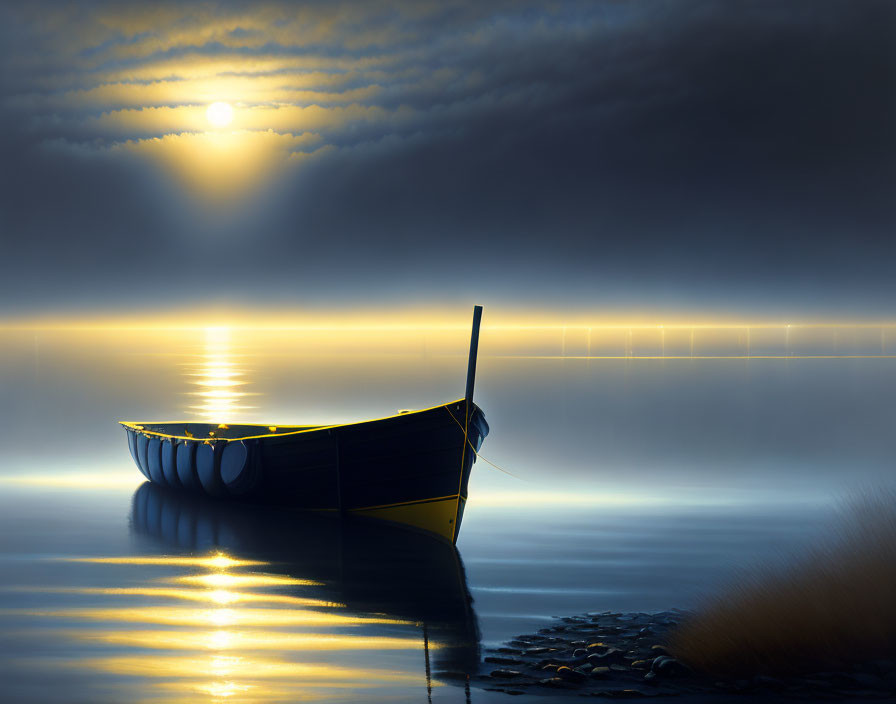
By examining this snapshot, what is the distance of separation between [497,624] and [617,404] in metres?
58.5

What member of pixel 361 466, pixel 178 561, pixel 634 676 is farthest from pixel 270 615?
pixel 361 466

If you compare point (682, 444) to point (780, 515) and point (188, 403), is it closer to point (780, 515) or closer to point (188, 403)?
point (780, 515)

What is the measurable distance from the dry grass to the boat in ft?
26.5

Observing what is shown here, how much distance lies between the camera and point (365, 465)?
21859 mm

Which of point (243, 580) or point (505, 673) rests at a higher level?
point (243, 580)

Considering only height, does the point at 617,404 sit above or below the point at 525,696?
above

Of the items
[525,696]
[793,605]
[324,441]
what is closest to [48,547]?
[324,441]

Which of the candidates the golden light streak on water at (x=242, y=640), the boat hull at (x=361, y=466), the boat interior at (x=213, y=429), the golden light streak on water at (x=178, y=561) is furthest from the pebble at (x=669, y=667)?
the boat interior at (x=213, y=429)

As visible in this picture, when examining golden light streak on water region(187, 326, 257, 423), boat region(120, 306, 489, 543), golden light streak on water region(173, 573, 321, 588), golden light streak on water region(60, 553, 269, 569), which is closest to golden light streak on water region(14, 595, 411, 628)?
golden light streak on water region(173, 573, 321, 588)

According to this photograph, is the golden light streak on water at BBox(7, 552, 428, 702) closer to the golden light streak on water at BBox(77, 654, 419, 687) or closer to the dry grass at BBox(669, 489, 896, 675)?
the golden light streak on water at BBox(77, 654, 419, 687)

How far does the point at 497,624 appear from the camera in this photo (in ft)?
47.3

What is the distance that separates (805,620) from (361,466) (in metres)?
11.8

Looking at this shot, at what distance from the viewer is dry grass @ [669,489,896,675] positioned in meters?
11.3

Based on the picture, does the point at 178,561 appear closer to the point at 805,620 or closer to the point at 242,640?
the point at 242,640
